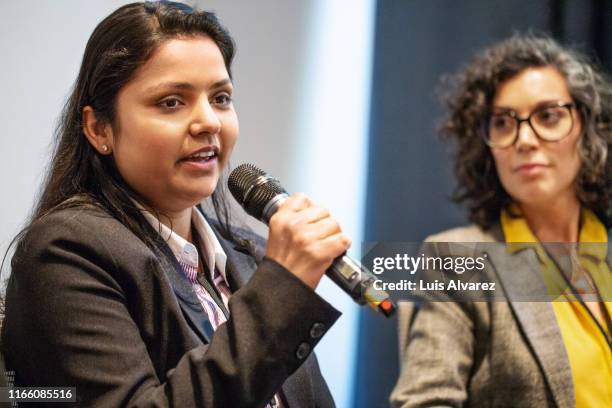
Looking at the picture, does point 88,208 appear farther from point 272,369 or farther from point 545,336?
point 545,336

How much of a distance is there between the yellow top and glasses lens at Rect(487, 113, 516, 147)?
33 centimetres

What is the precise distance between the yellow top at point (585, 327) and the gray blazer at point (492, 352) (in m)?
0.02

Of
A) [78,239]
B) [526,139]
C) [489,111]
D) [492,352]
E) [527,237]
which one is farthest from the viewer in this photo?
[489,111]

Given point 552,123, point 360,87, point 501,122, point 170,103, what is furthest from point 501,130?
point 170,103

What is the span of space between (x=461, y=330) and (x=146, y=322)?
2.30 ft

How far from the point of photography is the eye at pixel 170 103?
1.19m

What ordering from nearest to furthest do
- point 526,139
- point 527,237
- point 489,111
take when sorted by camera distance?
point 527,237
point 526,139
point 489,111

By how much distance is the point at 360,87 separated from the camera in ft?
6.39

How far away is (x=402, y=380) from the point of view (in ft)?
4.95

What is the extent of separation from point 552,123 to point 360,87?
538mm

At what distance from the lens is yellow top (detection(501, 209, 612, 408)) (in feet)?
4.59

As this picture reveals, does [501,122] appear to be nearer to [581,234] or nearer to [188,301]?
[581,234]

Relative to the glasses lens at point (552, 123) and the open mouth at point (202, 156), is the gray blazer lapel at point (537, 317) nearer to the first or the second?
the glasses lens at point (552, 123)

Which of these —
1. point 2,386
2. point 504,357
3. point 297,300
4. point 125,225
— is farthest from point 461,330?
point 2,386
